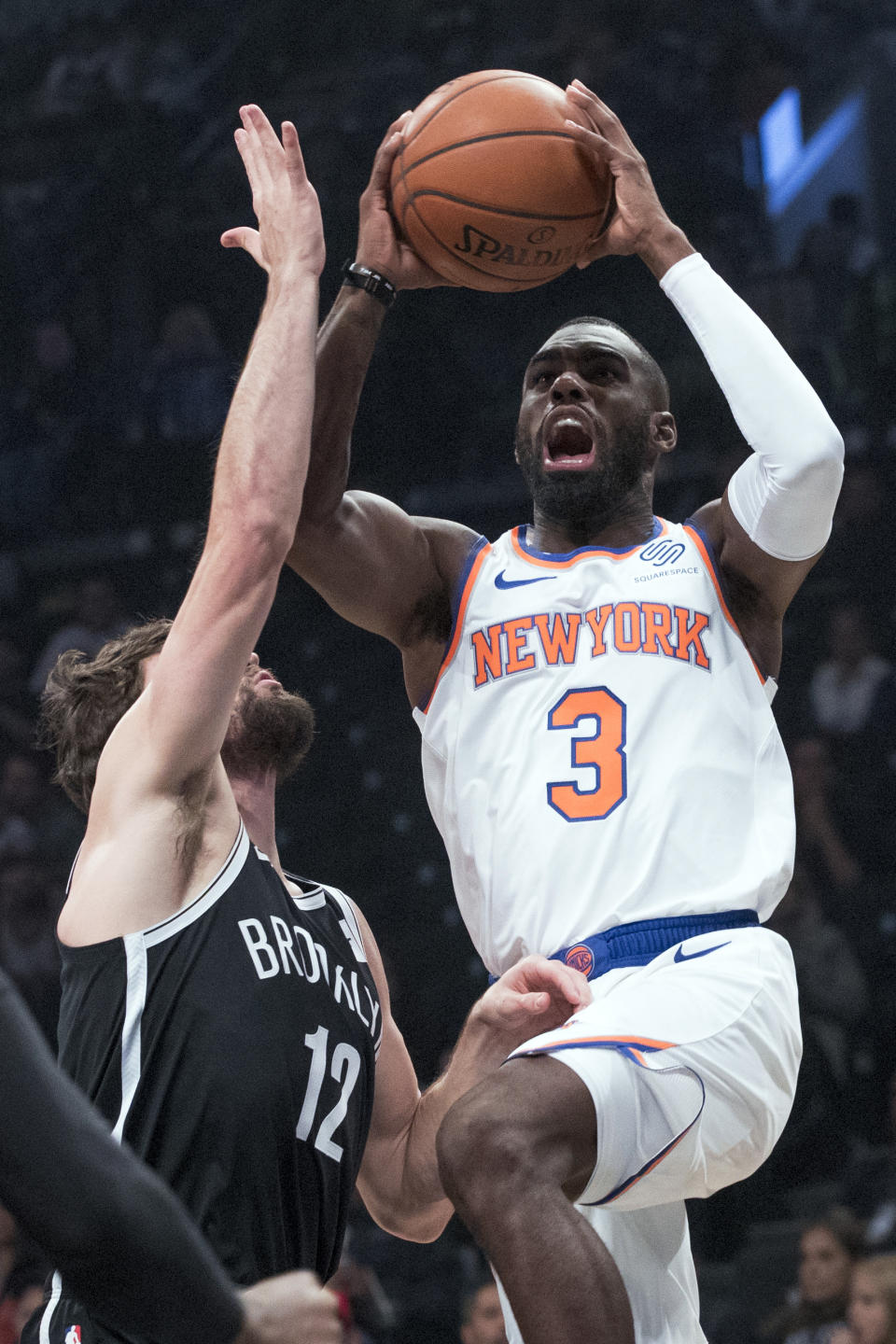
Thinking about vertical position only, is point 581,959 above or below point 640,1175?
above

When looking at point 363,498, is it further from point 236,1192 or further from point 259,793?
point 236,1192

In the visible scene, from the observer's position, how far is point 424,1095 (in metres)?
3.32

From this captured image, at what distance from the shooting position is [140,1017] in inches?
105

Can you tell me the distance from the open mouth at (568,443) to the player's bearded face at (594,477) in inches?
0.6

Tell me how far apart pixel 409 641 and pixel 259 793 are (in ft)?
1.73

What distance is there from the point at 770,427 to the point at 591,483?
0.50 m

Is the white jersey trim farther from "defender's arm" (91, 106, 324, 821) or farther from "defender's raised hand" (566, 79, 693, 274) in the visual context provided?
"defender's raised hand" (566, 79, 693, 274)

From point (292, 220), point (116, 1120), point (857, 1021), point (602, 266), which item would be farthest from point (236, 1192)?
point (602, 266)

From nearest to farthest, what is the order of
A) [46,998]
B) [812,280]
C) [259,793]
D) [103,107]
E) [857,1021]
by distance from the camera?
1. [259,793]
2. [857,1021]
3. [46,998]
4. [812,280]
5. [103,107]

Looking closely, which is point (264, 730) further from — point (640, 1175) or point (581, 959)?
point (640, 1175)

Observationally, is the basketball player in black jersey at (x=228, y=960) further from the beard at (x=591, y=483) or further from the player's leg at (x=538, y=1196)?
the beard at (x=591, y=483)

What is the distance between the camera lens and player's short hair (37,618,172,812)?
308 centimetres

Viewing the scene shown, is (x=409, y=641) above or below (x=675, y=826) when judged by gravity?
above

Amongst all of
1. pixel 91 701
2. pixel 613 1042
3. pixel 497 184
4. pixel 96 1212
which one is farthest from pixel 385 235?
pixel 96 1212
